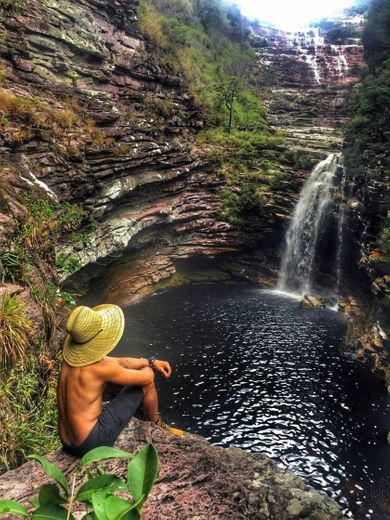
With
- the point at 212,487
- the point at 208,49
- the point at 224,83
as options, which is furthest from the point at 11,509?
the point at 208,49

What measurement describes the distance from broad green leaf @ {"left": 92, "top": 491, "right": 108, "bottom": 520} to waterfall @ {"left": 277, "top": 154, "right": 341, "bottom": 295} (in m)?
20.0

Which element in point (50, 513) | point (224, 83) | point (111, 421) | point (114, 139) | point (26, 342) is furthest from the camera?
point (224, 83)

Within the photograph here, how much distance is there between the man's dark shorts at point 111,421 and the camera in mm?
3350

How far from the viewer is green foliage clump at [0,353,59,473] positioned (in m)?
4.28

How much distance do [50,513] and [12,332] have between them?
4.37 metres

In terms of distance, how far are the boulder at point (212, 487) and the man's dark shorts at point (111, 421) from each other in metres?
0.13

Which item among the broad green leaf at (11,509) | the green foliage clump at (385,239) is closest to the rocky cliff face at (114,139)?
the green foliage clump at (385,239)

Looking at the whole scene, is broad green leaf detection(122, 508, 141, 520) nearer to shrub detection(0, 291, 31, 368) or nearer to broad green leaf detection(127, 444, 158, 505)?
broad green leaf detection(127, 444, 158, 505)

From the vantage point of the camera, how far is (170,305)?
17.7 m

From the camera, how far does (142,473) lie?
123 centimetres

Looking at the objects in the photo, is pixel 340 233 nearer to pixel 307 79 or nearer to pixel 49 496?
pixel 49 496

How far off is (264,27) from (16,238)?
135 ft

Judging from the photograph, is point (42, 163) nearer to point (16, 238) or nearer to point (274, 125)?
point (16, 238)

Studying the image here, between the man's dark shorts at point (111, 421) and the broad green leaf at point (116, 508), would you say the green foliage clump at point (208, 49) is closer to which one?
the man's dark shorts at point (111, 421)
